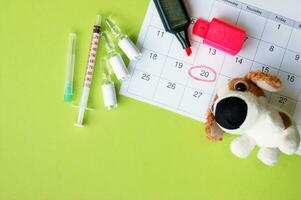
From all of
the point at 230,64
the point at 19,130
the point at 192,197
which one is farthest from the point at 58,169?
the point at 230,64

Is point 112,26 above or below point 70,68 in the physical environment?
above

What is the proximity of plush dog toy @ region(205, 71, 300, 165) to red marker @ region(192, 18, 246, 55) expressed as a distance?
0.23 ft

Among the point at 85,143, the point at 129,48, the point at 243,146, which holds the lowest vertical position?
the point at 85,143

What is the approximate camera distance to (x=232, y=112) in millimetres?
609

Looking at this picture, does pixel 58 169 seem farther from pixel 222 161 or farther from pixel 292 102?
pixel 292 102

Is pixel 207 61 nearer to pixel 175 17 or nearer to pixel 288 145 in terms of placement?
pixel 175 17

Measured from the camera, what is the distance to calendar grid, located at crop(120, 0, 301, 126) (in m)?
0.75

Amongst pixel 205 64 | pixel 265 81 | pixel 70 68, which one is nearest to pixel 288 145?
pixel 265 81

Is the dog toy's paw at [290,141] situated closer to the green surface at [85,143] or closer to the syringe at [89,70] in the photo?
the green surface at [85,143]

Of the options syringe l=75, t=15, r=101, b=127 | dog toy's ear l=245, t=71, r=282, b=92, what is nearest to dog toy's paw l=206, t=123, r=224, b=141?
dog toy's ear l=245, t=71, r=282, b=92

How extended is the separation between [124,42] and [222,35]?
19 cm

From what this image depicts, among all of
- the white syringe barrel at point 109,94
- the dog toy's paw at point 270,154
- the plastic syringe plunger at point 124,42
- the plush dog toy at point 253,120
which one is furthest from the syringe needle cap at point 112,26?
the dog toy's paw at point 270,154

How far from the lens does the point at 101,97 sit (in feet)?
2.55

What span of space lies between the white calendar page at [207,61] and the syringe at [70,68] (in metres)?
0.11
